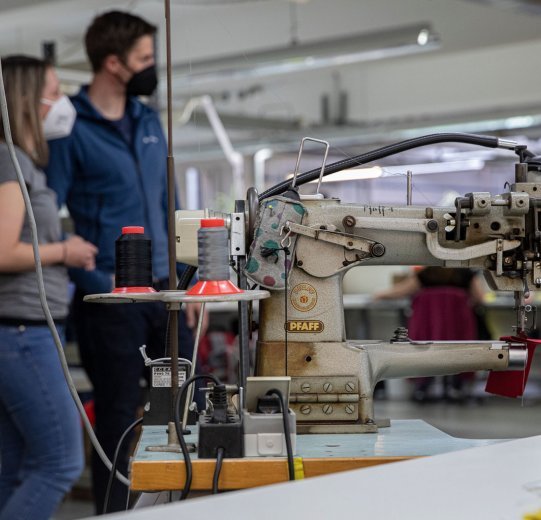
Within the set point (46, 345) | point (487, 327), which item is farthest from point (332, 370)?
point (487, 327)

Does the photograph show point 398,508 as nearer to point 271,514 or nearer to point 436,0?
point 271,514

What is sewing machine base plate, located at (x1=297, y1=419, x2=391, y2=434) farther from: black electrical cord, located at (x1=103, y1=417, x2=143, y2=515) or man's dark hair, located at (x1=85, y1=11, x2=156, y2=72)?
man's dark hair, located at (x1=85, y1=11, x2=156, y2=72)

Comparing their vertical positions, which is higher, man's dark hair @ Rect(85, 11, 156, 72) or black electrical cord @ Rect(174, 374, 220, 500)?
man's dark hair @ Rect(85, 11, 156, 72)

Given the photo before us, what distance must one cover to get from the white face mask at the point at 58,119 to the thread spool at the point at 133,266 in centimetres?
110

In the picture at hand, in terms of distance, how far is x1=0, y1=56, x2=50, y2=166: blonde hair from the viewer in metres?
2.39

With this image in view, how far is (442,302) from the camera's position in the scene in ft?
21.5

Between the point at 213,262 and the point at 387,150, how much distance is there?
1.56 ft

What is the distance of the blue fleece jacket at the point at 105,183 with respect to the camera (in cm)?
248

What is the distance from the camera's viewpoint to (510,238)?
159 centimetres

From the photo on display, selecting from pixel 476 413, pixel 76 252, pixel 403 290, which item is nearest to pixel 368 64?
pixel 403 290

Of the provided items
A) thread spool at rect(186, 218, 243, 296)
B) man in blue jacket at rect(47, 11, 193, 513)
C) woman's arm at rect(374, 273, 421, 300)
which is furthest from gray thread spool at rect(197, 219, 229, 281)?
woman's arm at rect(374, 273, 421, 300)

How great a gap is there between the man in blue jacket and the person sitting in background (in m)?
3.99

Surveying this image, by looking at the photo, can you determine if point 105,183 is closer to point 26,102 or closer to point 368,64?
point 26,102

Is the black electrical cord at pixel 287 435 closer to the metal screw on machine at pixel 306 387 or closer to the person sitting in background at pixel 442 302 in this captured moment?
the metal screw on machine at pixel 306 387
